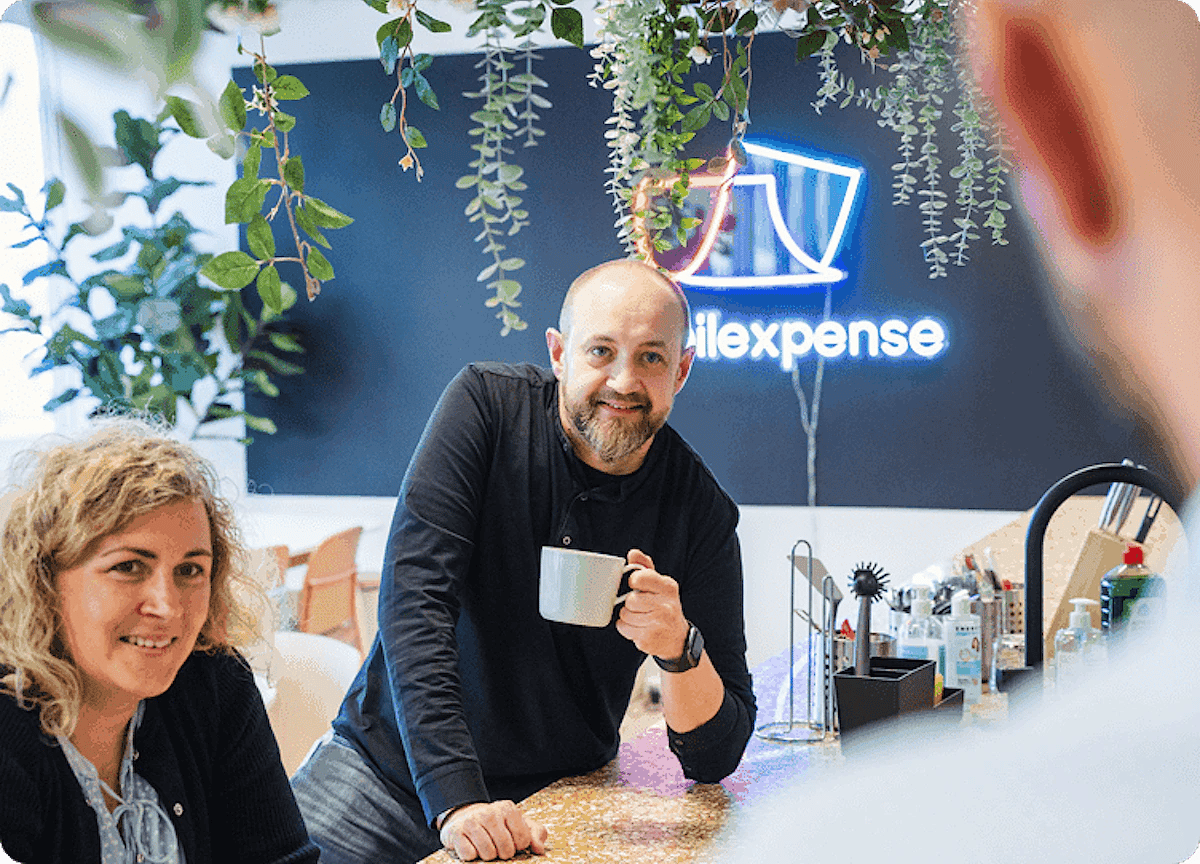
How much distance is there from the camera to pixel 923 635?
6.76ft

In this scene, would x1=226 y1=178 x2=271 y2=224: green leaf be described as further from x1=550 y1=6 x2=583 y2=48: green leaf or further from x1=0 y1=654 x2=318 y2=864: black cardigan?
x1=0 y1=654 x2=318 y2=864: black cardigan

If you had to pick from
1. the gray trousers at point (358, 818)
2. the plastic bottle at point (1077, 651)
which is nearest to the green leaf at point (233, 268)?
the gray trousers at point (358, 818)

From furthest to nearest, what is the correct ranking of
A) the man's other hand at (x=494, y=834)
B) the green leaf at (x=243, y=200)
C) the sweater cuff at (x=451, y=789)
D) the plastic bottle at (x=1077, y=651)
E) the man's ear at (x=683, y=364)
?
the plastic bottle at (x=1077, y=651), the man's ear at (x=683, y=364), the sweater cuff at (x=451, y=789), the man's other hand at (x=494, y=834), the green leaf at (x=243, y=200)

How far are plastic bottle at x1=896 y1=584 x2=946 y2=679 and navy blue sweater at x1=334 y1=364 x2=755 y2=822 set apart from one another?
41 cm

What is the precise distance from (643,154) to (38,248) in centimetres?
491

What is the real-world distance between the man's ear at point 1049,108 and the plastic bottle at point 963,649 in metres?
0.67

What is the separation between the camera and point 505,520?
5.64 feet

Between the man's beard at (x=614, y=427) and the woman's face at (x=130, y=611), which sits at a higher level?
the man's beard at (x=614, y=427)

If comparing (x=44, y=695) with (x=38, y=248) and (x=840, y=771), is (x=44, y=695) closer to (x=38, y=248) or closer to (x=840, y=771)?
(x=840, y=771)

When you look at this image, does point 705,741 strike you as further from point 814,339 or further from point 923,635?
point 814,339

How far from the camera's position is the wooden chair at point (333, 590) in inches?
196

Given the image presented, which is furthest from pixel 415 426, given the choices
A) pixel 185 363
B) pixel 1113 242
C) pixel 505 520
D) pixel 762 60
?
pixel 1113 242

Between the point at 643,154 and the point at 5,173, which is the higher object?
the point at 643,154

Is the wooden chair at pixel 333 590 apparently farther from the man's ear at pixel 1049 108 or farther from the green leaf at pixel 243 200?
the green leaf at pixel 243 200
